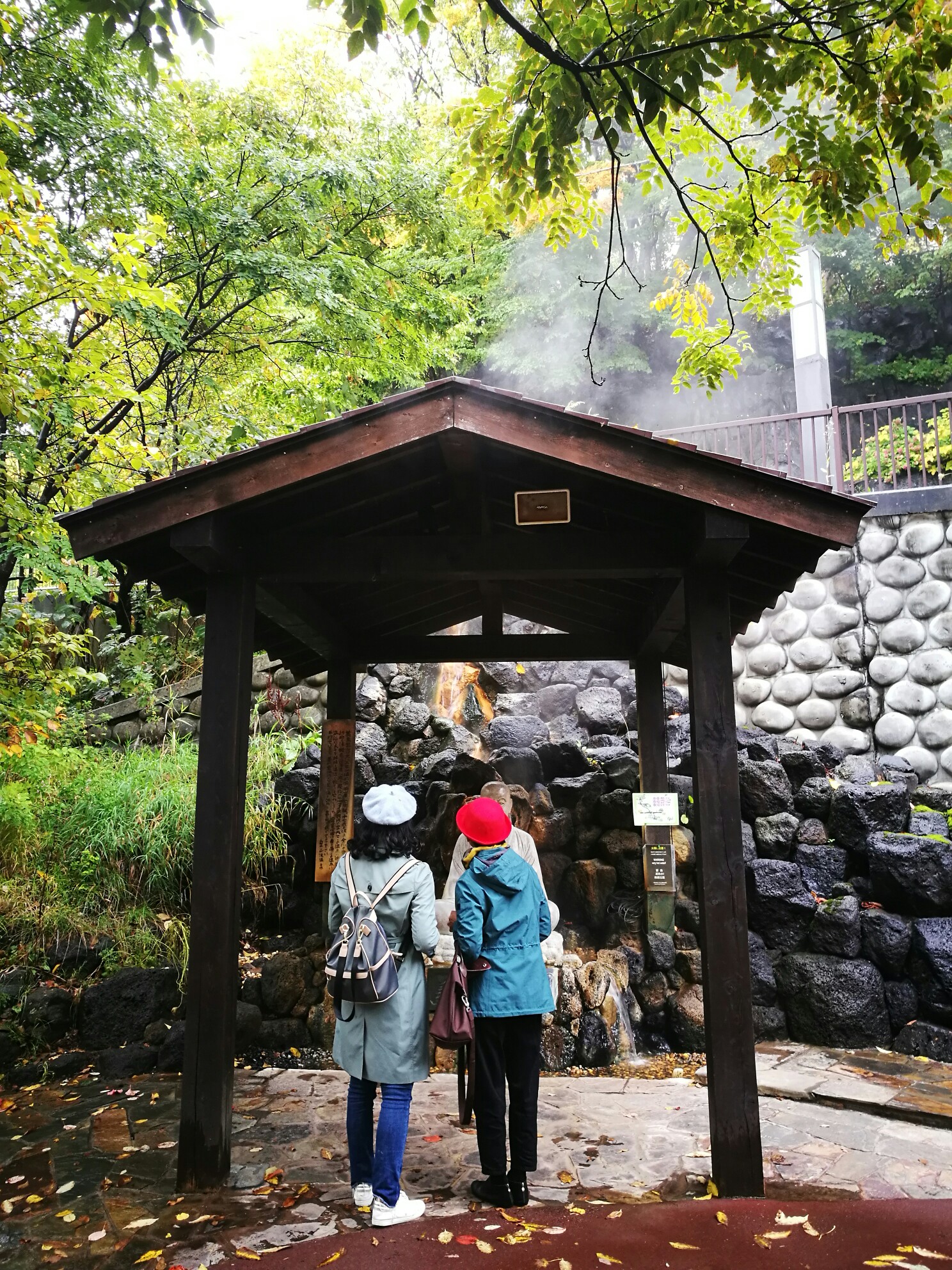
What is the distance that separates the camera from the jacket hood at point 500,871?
4254mm

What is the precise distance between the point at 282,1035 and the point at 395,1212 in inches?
141

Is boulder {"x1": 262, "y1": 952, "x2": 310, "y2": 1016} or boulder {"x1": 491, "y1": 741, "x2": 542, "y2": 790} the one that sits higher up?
boulder {"x1": 491, "y1": 741, "x2": 542, "y2": 790}

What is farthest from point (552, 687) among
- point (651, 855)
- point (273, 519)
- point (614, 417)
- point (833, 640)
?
point (614, 417)

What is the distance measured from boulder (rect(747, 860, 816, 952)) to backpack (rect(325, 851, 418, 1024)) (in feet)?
17.4

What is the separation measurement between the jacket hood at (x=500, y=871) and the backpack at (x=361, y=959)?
16.5 inches

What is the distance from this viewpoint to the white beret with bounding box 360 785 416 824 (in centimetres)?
413

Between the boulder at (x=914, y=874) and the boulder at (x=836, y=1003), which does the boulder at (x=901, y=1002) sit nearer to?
the boulder at (x=836, y=1003)

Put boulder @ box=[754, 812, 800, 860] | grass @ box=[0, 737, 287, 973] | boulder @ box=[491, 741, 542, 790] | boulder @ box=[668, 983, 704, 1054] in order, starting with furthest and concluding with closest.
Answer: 1. boulder @ box=[491, 741, 542, 790]
2. boulder @ box=[754, 812, 800, 860]
3. grass @ box=[0, 737, 287, 973]
4. boulder @ box=[668, 983, 704, 1054]

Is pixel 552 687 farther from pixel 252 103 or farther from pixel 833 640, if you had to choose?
pixel 252 103

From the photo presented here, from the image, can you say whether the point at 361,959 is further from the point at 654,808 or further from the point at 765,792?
the point at 765,792

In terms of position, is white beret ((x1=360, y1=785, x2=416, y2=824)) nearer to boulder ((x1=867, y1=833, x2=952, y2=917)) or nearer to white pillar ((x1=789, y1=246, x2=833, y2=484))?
boulder ((x1=867, y1=833, x2=952, y2=917))

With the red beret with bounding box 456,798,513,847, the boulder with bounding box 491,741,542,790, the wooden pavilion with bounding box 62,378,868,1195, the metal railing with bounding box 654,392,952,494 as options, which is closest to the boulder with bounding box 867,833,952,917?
the boulder with bounding box 491,741,542,790

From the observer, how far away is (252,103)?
11.2 metres

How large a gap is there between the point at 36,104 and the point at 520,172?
515cm
